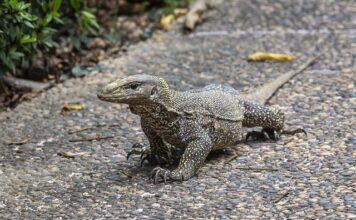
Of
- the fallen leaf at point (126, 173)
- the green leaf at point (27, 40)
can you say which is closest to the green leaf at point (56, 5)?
the green leaf at point (27, 40)

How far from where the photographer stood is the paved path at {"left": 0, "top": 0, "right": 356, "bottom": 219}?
209 inches

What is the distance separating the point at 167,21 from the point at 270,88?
3.11 metres

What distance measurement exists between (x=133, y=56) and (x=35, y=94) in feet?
5.08

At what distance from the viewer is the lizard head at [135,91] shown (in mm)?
5457

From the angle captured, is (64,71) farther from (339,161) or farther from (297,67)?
(339,161)

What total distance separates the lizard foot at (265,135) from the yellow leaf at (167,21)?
13.2 feet

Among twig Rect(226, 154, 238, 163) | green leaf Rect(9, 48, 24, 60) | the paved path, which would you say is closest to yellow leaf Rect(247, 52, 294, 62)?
the paved path

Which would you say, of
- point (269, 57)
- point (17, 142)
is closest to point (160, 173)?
point (17, 142)

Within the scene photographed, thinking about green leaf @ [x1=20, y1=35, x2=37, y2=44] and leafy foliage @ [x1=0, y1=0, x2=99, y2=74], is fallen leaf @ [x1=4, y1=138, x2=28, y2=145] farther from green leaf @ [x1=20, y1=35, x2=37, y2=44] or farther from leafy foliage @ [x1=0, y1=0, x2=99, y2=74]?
green leaf @ [x1=20, y1=35, x2=37, y2=44]

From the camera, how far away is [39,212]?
17.6ft

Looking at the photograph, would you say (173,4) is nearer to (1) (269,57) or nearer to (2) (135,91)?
(1) (269,57)

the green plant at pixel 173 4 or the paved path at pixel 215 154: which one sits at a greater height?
the green plant at pixel 173 4

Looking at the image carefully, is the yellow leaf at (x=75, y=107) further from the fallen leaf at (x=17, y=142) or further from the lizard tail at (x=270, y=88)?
the lizard tail at (x=270, y=88)

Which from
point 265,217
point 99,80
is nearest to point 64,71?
point 99,80
